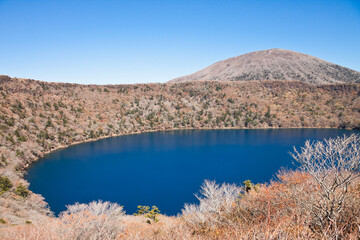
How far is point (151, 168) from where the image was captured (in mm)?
44469

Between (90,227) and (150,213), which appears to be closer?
(90,227)

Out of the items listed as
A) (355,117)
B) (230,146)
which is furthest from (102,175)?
(355,117)

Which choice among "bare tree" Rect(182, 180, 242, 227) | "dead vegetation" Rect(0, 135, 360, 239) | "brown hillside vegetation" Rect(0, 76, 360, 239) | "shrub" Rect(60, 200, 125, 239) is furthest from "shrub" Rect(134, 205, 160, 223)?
"brown hillside vegetation" Rect(0, 76, 360, 239)

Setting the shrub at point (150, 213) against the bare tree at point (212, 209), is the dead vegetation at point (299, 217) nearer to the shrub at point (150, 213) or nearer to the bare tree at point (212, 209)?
the bare tree at point (212, 209)

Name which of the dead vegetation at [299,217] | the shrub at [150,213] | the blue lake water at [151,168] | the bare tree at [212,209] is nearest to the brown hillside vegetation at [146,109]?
the blue lake water at [151,168]

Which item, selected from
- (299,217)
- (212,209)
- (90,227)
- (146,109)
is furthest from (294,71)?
(90,227)

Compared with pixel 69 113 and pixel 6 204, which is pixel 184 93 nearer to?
pixel 69 113

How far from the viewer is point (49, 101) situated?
72938 mm

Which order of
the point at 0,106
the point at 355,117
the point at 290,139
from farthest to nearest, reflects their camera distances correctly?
the point at 355,117 < the point at 290,139 < the point at 0,106

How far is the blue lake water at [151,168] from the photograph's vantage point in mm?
32188

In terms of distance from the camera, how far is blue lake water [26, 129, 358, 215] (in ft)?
106

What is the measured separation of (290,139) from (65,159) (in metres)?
69.2

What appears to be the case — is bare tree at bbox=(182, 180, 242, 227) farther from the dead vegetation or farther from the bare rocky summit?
the bare rocky summit

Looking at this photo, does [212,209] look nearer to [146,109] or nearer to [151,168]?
[151,168]
